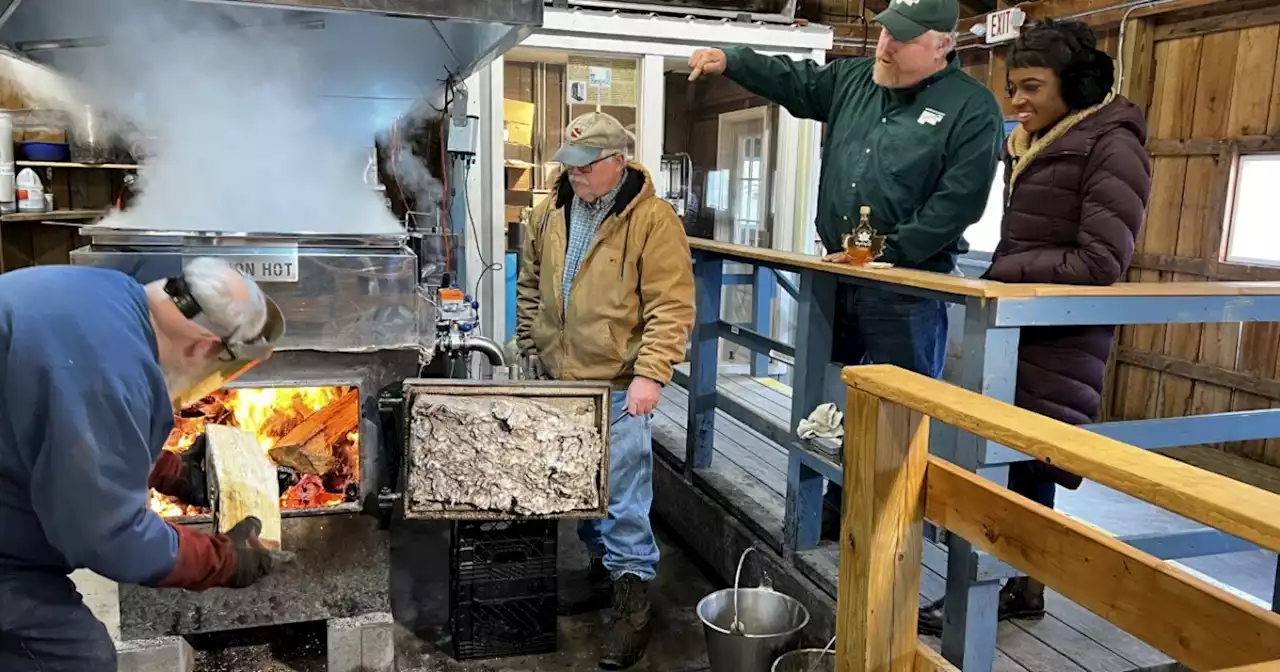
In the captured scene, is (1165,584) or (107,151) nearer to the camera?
(1165,584)

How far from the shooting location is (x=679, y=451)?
3852 millimetres

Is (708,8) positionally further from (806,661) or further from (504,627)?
(806,661)

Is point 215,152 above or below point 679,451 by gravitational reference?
above

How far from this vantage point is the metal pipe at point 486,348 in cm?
286

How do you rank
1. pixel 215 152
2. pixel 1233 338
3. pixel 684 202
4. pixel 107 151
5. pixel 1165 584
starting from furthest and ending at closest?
1. pixel 684 202
2. pixel 107 151
3. pixel 1233 338
4. pixel 215 152
5. pixel 1165 584

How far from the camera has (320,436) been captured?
8.20ft

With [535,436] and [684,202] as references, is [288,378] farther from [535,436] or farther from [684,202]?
[684,202]

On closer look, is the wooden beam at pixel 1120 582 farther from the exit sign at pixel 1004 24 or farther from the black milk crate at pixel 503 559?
the exit sign at pixel 1004 24

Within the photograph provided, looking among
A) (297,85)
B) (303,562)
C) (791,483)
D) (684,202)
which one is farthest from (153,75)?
(684,202)

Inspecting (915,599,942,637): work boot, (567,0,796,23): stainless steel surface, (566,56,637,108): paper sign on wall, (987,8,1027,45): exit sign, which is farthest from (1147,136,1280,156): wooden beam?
(915,599,942,637): work boot

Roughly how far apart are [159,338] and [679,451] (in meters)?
2.55

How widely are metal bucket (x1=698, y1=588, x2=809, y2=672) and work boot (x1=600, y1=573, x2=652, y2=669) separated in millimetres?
283

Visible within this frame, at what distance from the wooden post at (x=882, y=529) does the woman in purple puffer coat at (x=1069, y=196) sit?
757mm

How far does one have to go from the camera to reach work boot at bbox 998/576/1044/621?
241 centimetres
